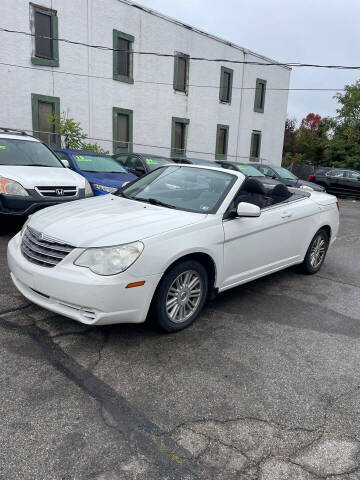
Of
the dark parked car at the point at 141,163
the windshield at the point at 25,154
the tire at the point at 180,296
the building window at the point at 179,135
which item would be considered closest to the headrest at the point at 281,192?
the tire at the point at 180,296

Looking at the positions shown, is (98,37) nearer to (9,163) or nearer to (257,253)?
(9,163)

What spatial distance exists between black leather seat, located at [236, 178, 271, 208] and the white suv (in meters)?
3.44

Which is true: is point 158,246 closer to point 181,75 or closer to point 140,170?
point 140,170

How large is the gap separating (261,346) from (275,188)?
228cm

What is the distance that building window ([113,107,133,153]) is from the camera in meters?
17.2

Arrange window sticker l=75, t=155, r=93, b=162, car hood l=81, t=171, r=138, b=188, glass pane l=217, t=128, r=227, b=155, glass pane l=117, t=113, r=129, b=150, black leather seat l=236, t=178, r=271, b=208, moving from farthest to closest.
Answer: glass pane l=217, t=128, r=227, b=155 < glass pane l=117, t=113, r=129, b=150 < window sticker l=75, t=155, r=93, b=162 < car hood l=81, t=171, r=138, b=188 < black leather seat l=236, t=178, r=271, b=208

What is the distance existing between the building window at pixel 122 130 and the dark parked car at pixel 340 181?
9.78m

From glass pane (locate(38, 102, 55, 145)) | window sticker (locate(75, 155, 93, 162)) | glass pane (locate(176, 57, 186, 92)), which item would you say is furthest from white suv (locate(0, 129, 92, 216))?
glass pane (locate(176, 57, 186, 92))

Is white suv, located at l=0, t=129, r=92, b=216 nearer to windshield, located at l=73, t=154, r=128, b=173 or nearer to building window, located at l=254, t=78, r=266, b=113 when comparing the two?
windshield, located at l=73, t=154, r=128, b=173

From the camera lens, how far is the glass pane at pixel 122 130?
17438mm

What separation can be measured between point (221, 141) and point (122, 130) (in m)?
6.58

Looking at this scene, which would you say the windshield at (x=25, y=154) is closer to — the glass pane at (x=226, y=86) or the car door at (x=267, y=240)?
the car door at (x=267, y=240)

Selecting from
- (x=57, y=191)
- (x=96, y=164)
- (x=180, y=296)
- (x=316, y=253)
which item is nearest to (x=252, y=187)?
(x=180, y=296)

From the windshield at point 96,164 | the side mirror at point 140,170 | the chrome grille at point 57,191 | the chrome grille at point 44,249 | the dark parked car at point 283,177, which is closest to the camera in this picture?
the chrome grille at point 44,249
